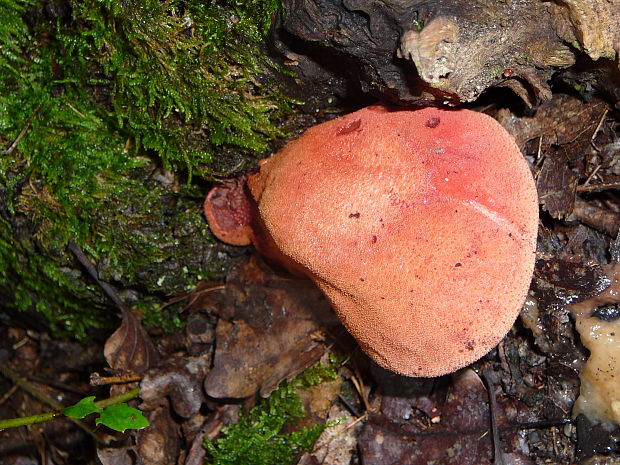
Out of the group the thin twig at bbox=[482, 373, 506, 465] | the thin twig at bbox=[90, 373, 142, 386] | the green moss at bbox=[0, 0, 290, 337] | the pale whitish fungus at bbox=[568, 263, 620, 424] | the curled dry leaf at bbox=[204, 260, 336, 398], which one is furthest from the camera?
the curled dry leaf at bbox=[204, 260, 336, 398]

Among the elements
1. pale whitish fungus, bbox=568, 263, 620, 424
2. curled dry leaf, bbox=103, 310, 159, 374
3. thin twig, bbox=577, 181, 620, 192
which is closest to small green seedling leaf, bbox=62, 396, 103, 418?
curled dry leaf, bbox=103, 310, 159, 374

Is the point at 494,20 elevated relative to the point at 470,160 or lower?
elevated

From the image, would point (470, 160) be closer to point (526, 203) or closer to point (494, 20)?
point (526, 203)

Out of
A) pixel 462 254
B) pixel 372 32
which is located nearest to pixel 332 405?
pixel 462 254

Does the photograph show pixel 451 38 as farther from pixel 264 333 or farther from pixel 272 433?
pixel 272 433

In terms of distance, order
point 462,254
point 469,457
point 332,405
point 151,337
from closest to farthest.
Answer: point 462,254 → point 469,457 → point 332,405 → point 151,337

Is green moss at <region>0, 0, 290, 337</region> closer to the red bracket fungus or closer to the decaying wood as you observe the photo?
the decaying wood

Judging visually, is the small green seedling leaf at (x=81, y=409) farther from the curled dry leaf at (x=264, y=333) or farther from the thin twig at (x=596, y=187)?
the thin twig at (x=596, y=187)
